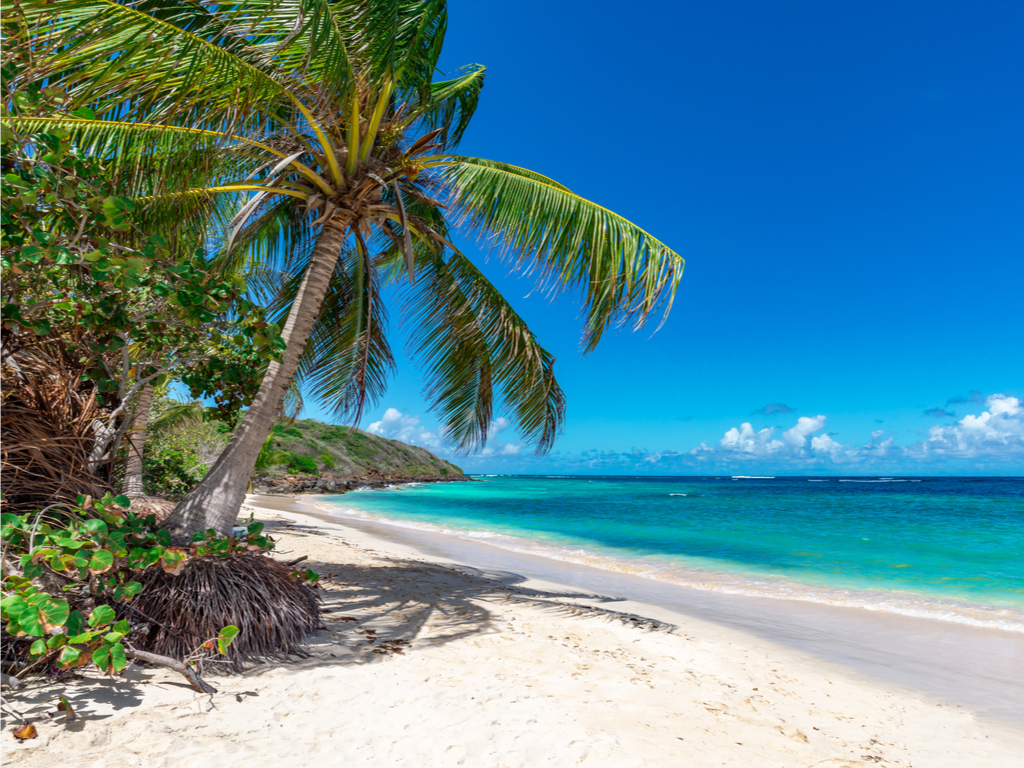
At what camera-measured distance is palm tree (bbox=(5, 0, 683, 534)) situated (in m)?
4.16

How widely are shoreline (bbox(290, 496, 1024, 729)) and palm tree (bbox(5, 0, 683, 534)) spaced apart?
345cm

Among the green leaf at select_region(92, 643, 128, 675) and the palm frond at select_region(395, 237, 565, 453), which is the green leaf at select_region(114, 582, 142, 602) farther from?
the palm frond at select_region(395, 237, 565, 453)

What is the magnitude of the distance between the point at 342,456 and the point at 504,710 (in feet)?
178

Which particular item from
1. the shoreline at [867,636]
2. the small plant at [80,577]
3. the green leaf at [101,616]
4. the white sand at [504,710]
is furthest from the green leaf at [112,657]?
the shoreline at [867,636]

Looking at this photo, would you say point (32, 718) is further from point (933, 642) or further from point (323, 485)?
point (323, 485)

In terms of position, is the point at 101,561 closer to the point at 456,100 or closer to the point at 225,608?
the point at 225,608

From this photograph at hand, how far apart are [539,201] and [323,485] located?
37328 millimetres

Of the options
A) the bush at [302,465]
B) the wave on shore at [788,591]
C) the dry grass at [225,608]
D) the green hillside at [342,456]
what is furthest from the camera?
the bush at [302,465]

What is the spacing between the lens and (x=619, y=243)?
5703 mm

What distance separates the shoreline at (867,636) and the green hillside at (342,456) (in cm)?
2677

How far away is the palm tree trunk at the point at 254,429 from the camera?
449 cm

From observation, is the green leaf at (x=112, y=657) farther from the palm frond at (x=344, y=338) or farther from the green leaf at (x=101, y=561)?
the palm frond at (x=344, y=338)

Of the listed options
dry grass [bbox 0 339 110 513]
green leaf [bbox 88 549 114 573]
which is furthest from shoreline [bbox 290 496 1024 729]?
dry grass [bbox 0 339 110 513]

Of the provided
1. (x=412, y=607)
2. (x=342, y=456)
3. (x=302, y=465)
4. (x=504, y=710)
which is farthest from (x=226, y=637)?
(x=342, y=456)
